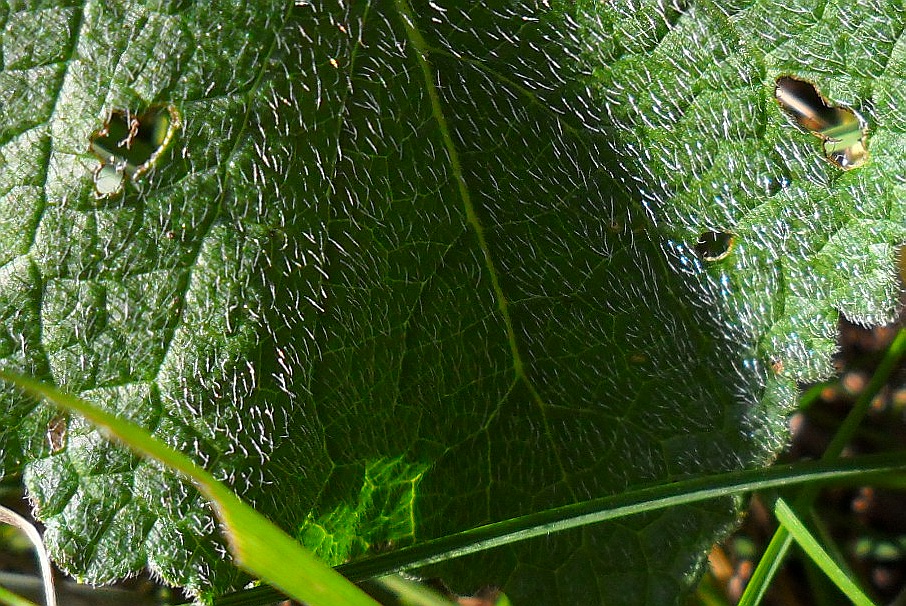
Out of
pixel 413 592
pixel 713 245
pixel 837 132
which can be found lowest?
pixel 413 592

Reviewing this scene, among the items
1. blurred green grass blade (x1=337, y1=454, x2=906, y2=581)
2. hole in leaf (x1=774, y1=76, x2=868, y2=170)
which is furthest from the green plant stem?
hole in leaf (x1=774, y1=76, x2=868, y2=170)

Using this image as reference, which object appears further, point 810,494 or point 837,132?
point 810,494

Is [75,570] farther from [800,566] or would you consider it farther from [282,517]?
[800,566]

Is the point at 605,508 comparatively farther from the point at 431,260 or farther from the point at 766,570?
the point at 431,260

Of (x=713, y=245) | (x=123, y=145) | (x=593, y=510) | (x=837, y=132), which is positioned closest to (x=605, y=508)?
(x=593, y=510)

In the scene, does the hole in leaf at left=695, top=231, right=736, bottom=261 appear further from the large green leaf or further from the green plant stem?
the green plant stem

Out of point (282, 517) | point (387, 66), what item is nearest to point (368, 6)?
point (387, 66)
